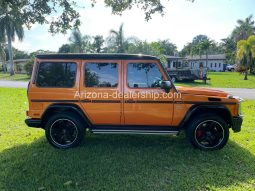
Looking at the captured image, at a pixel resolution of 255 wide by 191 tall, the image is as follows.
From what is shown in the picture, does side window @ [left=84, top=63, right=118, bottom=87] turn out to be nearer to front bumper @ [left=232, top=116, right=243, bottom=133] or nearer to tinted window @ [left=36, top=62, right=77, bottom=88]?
tinted window @ [left=36, top=62, right=77, bottom=88]

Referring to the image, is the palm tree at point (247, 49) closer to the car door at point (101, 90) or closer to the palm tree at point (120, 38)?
the palm tree at point (120, 38)

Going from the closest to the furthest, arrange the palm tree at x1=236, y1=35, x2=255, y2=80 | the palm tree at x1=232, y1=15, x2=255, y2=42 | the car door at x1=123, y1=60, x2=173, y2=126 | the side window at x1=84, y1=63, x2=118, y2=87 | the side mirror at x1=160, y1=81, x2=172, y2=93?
the side mirror at x1=160, y1=81, x2=172, y2=93 → the car door at x1=123, y1=60, x2=173, y2=126 → the side window at x1=84, y1=63, x2=118, y2=87 → the palm tree at x1=236, y1=35, x2=255, y2=80 → the palm tree at x1=232, y1=15, x2=255, y2=42

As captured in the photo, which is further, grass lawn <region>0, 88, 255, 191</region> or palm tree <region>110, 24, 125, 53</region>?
palm tree <region>110, 24, 125, 53</region>

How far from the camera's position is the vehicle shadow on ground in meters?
4.75

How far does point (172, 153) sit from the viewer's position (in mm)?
6184

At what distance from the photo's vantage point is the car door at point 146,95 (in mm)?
6281

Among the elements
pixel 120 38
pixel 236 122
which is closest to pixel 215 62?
pixel 120 38

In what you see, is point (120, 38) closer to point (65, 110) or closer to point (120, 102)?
point (65, 110)

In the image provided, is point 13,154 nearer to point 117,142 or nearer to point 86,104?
point 86,104

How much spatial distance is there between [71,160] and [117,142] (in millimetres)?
1526

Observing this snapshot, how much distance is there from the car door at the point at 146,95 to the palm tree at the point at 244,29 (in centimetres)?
7141

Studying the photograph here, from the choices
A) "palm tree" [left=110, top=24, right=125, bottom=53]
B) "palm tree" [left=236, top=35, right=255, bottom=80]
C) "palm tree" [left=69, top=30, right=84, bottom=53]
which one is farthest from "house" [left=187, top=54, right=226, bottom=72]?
"palm tree" [left=236, top=35, right=255, bottom=80]

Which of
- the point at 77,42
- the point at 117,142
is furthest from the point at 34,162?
the point at 77,42

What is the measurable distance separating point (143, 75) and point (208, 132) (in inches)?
74.6
